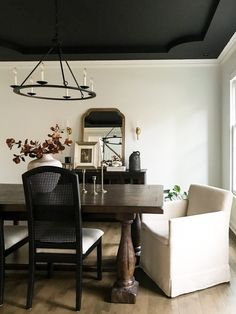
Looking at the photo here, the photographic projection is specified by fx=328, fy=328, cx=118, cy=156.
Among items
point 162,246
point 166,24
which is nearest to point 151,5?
point 166,24

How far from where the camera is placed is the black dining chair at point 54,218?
7.90 feet

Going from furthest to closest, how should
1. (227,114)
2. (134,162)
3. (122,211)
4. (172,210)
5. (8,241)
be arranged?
1. (134,162)
2. (227,114)
3. (172,210)
4. (8,241)
5. (122,211)

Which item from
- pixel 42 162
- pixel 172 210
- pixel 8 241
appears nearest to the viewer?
pixel 8 241

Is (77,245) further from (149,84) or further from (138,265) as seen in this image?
(149,84)

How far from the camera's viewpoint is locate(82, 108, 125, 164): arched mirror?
553cm

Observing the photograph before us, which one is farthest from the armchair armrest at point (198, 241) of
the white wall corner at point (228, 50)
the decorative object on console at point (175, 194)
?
the white wall corner at point (228, 50)

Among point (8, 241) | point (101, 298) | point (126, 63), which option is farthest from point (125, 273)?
point (126, 63)

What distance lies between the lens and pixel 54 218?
2.44 meters

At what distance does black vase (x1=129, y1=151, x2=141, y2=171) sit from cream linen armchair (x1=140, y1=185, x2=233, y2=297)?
2.14m

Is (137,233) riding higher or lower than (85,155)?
lower

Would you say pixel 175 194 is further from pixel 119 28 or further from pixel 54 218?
pixel 54 218

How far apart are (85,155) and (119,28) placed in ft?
7.08

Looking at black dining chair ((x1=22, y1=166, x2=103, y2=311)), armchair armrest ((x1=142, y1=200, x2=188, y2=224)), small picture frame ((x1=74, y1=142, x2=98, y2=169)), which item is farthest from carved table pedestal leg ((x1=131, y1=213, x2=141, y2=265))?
small picture frame ((x1=74, y1=142, x2=98, y2=169))

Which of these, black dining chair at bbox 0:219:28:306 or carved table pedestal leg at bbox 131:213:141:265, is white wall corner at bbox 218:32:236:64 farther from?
black dining chair at bbox 0:219:28:306
